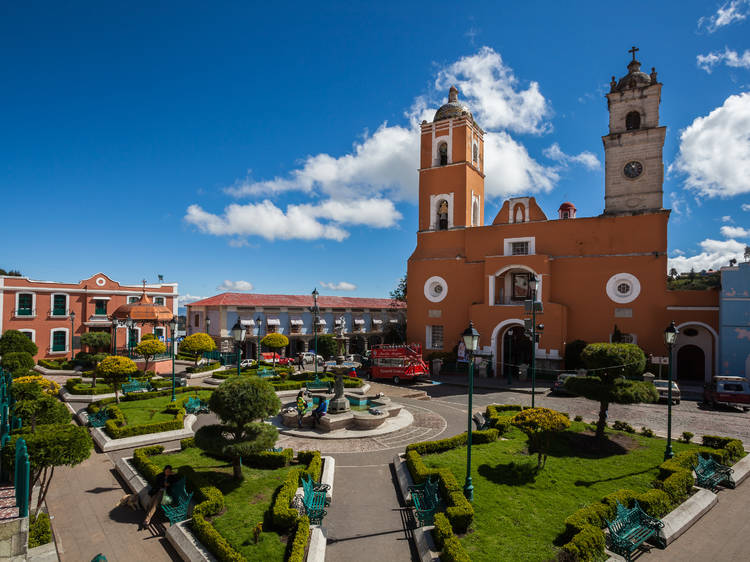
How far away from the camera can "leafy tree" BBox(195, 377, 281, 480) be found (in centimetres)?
939

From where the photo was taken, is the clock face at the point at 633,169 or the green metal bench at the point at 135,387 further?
the clock face at the point at 633,169

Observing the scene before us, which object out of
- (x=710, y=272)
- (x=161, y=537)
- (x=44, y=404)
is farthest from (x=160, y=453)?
(x=710, y=272)

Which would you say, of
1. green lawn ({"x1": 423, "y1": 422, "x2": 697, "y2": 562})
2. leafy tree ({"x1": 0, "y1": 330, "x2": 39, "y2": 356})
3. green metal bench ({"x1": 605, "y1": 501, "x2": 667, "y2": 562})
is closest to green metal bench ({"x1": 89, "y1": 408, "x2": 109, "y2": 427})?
green lawn ({"x1": 423, "y1": 422, "x2": 697, "y2": 562})

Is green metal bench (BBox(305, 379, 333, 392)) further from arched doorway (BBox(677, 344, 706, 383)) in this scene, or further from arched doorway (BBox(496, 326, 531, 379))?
arched doorway (BBox(677, 344, 706, 383))

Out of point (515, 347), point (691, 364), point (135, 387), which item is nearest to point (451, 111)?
point (515, 347)

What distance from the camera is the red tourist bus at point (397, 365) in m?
25.5

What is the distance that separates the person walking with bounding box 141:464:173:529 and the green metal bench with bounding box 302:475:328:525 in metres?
2.93

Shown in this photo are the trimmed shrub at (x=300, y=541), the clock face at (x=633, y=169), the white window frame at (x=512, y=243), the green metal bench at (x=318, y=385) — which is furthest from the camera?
the white window frame at (x=512, y=243)

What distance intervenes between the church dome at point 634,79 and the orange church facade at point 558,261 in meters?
0.07

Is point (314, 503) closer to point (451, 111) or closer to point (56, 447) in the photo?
point (56, 447)

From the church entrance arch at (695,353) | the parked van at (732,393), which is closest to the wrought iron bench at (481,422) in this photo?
the parked van at (732,393)

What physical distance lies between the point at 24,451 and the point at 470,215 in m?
30.3

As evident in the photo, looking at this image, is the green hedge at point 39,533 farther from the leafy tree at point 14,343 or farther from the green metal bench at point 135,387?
the leafy tree at point 14,343

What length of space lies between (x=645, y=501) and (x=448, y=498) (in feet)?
13.0
